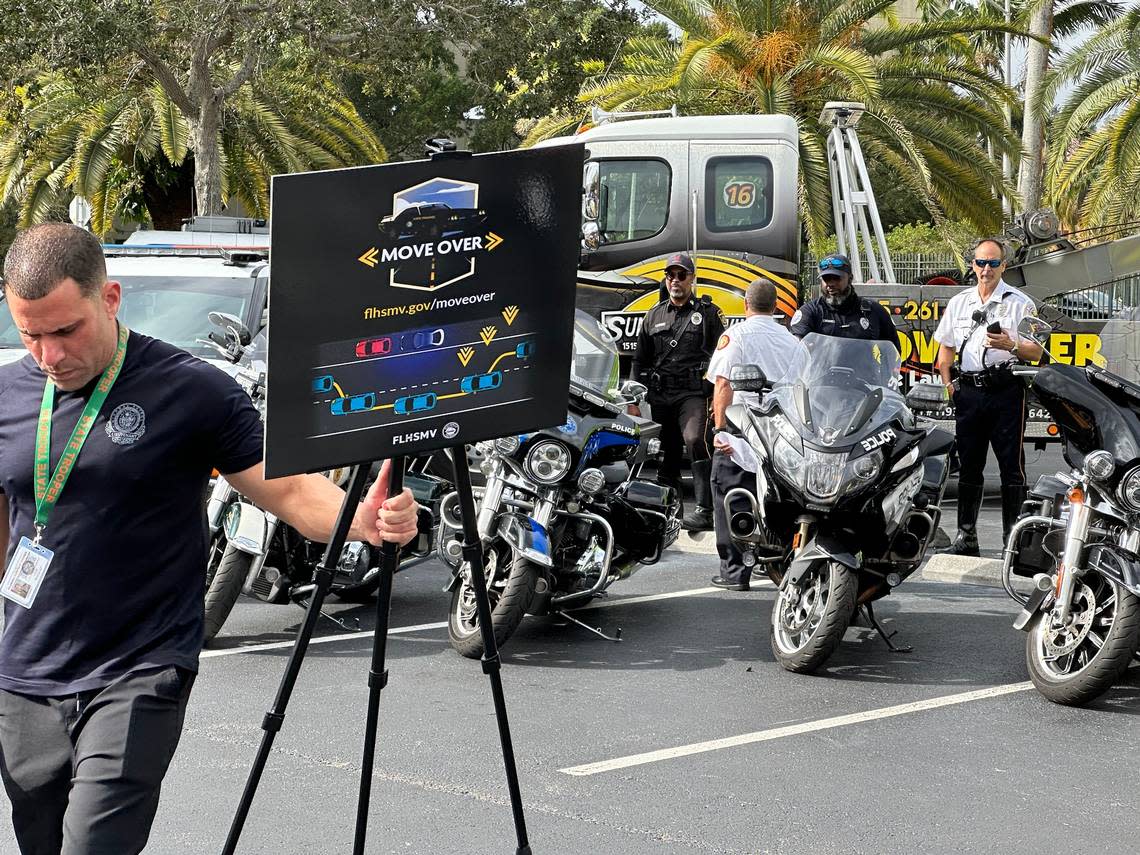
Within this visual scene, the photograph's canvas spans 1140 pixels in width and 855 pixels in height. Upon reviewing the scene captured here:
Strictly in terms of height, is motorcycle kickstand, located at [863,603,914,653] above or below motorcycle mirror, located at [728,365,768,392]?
below

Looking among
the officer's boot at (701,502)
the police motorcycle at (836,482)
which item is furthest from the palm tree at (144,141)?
the police motorcycle at (836,482)

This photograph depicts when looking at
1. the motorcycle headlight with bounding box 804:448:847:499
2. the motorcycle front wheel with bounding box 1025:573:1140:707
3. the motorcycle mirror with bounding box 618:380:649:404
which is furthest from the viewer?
the motorcycle mirror with bounding box 618:380:649:404

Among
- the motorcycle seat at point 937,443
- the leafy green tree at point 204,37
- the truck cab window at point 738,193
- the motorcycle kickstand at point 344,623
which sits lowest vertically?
the motorcycle kickstand at point 344,623

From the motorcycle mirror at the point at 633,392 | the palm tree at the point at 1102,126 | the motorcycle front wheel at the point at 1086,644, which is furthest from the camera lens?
the palm tree at the point at 1102,126

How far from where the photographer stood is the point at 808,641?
6578 mm

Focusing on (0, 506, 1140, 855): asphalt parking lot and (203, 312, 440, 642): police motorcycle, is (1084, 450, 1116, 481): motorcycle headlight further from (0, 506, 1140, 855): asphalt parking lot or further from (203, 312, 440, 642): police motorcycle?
(203, 312, 440, 642): police motorcycle

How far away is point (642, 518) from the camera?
768cm

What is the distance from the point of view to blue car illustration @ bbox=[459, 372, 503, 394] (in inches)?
142

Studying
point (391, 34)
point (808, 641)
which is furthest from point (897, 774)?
point (391, 34)

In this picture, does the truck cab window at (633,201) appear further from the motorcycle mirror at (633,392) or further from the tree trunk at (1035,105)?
the tree trunk at (1035,105)

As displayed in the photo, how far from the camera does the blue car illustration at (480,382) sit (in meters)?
3.61

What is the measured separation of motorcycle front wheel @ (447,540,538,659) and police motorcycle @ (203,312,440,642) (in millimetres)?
427

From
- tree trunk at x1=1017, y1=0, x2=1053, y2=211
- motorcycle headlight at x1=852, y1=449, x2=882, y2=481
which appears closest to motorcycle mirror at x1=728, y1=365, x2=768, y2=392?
motorcycle headlight at x1=852, y1=449, x2=882, y2=481

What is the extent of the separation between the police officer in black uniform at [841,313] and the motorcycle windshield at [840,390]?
6.81 feet
